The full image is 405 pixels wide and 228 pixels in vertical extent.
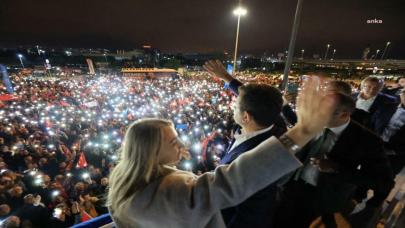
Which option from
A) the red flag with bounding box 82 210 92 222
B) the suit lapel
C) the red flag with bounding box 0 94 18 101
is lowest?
the red flag with bounding box 0 94 18 101

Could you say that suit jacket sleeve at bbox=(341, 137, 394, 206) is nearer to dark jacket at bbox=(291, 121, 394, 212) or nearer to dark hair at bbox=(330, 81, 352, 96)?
Result: dark jacket at bbox=(291, 121, 394, 212)

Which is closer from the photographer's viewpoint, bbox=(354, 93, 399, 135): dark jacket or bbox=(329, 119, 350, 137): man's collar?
bbox=(329, 119, 350, 137): man's collar

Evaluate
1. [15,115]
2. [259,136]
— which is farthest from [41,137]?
[259,136]

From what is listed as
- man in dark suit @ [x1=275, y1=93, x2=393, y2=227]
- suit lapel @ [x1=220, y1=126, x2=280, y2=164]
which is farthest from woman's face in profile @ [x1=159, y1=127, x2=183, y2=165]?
man in dark suit @ [x1=275, y1=93, x2=393, y2=227]

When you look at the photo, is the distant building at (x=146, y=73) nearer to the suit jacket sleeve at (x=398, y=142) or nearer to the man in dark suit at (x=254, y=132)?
the suit jacket sleeve at (x=398, y=142)

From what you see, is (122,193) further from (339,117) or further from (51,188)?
(51,188)

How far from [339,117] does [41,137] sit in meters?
12.6

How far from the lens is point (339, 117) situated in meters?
2.28

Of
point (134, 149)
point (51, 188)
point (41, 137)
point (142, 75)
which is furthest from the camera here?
point (142, 75)

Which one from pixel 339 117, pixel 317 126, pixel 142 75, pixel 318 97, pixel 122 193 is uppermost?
pixel 318 97

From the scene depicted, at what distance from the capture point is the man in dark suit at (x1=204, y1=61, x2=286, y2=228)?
1.49 meters

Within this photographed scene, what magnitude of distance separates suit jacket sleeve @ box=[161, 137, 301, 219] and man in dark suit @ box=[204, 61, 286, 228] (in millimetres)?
424

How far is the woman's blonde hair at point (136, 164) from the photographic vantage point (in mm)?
1240

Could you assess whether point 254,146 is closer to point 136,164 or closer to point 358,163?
point 136,164
